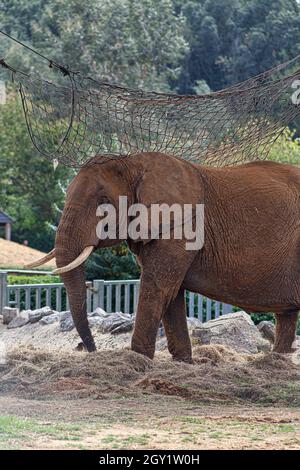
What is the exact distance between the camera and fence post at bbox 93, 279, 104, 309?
61.4 ft

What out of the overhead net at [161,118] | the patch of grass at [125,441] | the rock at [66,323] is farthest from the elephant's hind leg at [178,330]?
the patch of grass at [125,441]

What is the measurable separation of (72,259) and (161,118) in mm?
1854

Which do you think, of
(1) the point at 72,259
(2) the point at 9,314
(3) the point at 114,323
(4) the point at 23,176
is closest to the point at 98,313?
(3) the point at 114,323

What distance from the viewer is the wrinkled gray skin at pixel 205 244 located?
13.0 metres

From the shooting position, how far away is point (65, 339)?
16.4 meters

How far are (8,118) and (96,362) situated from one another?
33319 mm

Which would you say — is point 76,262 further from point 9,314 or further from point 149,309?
point 9,314

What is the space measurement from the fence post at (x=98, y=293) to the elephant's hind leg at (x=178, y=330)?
497cm

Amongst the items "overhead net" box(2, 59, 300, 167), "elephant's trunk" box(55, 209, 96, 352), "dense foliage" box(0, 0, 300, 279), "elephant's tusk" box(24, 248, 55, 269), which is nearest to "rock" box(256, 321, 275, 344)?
"overhead net" box(2, 59, 300, 167)

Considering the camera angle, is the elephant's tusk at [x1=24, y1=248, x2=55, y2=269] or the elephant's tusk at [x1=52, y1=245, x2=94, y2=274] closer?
the elephant's tusk at [x1=52, y1=245, x2=94, y2=274]

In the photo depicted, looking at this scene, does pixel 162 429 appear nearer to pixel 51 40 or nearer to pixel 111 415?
pixel 111 415

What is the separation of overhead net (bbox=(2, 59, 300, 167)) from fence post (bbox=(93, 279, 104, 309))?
437 cm

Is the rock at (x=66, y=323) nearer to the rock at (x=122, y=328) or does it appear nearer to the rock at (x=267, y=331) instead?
the rock at (x=122, y=328)

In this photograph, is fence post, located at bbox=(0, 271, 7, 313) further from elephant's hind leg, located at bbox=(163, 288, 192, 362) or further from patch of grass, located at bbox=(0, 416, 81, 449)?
patch of grass, located at bbox=(0, 416, 81, 449)
